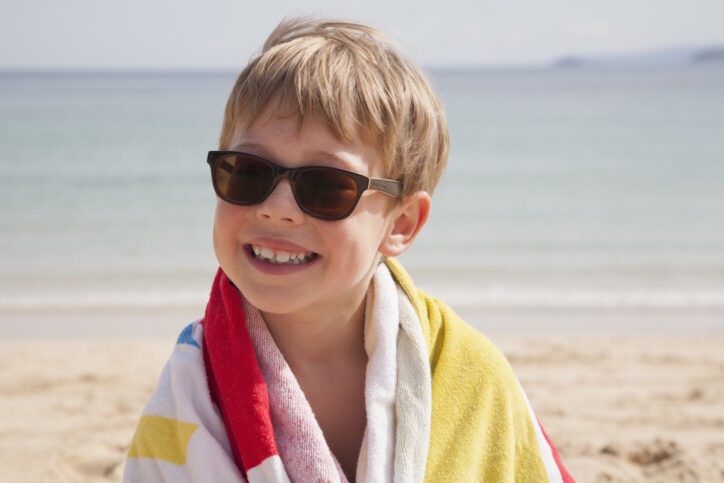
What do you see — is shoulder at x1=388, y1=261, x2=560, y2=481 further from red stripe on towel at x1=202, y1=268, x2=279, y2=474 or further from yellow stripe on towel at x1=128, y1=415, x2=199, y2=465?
yellow stripe on towel at x1=128, y1=415, x2=199, y2=465

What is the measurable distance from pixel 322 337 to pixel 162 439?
21.1 inches

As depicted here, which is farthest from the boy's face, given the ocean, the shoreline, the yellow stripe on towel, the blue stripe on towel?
the ocean

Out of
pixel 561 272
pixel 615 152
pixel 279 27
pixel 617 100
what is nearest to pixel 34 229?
pixel 561 272

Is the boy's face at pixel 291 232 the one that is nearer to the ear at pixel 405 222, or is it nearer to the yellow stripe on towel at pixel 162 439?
the ear at pixel 405 222

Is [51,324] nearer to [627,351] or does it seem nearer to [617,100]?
[627,351]

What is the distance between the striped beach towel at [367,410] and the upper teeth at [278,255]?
21 cm

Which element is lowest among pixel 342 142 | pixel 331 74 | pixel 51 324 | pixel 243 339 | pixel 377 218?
pixel 51 324

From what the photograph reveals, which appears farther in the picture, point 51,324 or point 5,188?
point 5,188

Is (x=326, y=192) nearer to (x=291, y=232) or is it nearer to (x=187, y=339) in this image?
(x=291, y=232)

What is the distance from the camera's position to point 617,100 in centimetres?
3425

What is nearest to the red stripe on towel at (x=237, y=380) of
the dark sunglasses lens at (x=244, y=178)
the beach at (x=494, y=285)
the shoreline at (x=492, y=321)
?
the dark sunglasses lens at (x=244, y=178)

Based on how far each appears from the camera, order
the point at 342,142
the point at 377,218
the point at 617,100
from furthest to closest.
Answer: the point at 617,100, the point at 377,218, the point at 342,142

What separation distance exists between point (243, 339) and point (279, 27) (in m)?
0.93

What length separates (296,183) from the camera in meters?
2.09
